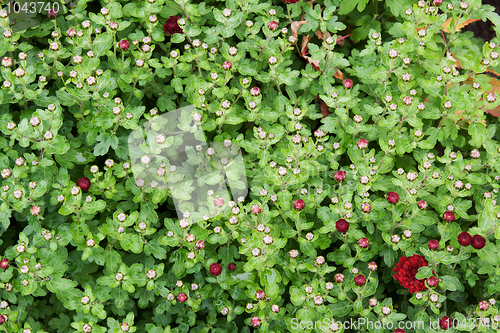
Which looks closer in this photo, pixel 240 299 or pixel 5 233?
pixel 240 299

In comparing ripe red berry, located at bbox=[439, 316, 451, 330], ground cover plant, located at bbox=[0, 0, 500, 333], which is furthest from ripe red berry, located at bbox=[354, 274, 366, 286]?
ripe red berry, located at bbox=[439, 316, 451, 330]

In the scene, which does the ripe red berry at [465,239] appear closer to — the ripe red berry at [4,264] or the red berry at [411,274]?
the red berry at [411,274]

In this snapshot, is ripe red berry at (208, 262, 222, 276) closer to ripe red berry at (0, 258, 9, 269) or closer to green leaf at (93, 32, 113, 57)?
ripe red berry at (0, 258, 9, 269)

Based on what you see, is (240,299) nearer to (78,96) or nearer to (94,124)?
(94,124)

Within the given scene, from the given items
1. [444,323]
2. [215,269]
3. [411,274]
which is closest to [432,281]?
[411,274]

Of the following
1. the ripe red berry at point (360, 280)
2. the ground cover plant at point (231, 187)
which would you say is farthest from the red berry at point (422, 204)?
the ripe red berry at point (360, 280)

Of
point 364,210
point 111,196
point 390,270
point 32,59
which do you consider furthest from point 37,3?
point 390,270
